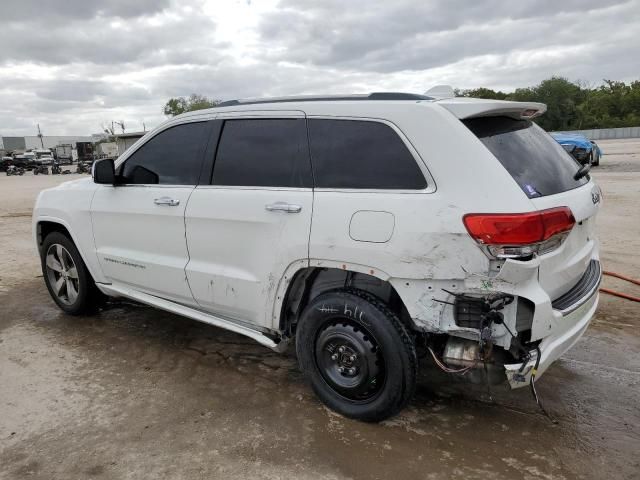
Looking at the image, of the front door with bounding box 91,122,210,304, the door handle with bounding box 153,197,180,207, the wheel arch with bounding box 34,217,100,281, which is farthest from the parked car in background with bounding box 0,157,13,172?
the door handle with bounding box 153,197,180,207

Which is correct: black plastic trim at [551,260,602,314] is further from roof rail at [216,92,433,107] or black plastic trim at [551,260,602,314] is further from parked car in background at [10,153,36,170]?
parked car in background at [10,153,36,170]

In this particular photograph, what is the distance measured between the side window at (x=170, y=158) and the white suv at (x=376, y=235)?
0.04 feet

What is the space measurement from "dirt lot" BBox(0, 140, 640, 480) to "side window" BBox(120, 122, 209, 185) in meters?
1.40

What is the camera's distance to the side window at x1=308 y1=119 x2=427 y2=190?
2.87 metres

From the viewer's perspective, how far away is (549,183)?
2896 mm

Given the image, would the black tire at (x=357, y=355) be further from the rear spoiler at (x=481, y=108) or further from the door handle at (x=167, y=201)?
the door handle at (x=167, y=201)

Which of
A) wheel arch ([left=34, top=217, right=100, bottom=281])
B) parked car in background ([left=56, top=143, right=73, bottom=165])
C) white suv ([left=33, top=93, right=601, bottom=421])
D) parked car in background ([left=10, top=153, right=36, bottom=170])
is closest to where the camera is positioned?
white suv ([left=33, top=93, right=601, bottom=421])

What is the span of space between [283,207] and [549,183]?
4.94 ft

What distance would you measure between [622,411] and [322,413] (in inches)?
73.3

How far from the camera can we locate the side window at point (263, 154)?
3.28m

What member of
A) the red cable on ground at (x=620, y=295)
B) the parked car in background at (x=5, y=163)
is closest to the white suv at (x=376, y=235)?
the red cable on ground at (x=620, y=295)

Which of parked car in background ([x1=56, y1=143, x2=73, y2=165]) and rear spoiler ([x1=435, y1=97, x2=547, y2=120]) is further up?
parked car in background ([x1=56, y1=143, x2=73, y2=165])

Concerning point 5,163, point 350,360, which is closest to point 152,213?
point 350,360

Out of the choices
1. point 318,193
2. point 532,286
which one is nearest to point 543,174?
point 532,286
